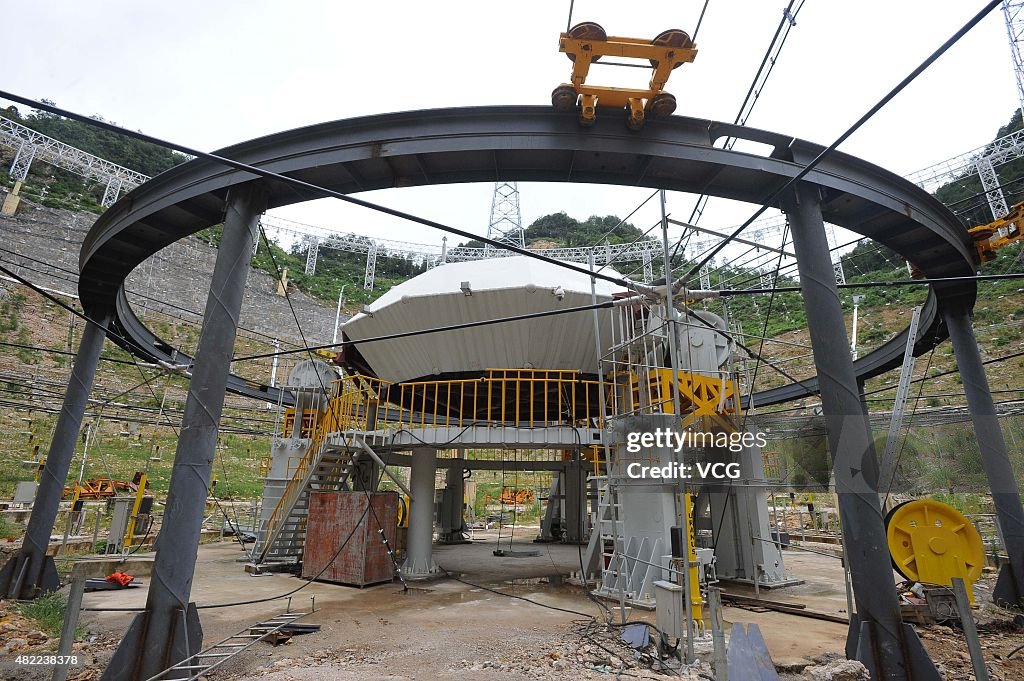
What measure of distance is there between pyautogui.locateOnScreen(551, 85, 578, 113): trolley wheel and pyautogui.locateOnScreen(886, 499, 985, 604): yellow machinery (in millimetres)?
7307

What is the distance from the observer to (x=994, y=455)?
9.30m

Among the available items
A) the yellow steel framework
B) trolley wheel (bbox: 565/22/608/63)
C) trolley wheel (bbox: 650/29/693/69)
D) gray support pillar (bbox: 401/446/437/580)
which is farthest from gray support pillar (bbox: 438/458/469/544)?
trolley wheel (bbox: 650/29/693/69)

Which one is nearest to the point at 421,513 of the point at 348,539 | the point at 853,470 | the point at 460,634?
the point at 348,539

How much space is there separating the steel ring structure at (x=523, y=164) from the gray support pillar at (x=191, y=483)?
82 centimetres

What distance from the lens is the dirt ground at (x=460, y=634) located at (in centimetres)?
558

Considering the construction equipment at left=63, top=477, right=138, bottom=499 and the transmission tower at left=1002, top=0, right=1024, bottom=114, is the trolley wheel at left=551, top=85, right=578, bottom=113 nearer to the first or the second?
the construction equipment at left=63, top=477, right=138, bottom=499

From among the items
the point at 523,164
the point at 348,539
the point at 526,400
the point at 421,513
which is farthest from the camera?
the point at 526,400

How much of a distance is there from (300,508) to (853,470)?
12.7 meters

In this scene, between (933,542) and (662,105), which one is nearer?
(662,105)

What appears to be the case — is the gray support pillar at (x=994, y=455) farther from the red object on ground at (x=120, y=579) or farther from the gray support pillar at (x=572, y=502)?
the red object on ground at (x=120, y=579)

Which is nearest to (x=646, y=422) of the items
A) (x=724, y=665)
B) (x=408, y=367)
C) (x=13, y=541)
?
(x=724, y=665)

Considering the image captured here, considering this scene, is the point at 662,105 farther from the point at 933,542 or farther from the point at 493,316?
the point at 933,542

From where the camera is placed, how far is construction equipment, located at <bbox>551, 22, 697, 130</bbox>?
18.9 feet

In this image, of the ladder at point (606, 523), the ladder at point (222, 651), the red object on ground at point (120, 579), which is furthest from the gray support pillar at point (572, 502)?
the red object on ground at point (120, 579)
